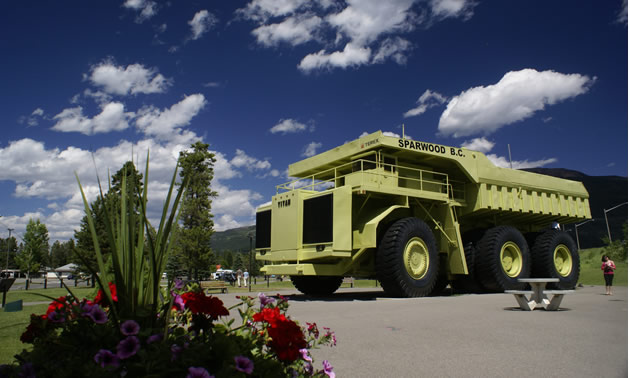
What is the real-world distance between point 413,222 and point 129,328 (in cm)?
1226

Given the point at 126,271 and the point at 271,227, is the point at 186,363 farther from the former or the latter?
the point at 271,227

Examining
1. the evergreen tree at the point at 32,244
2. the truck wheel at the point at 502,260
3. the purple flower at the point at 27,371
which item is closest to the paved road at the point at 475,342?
the purple flower at the point at 27,371

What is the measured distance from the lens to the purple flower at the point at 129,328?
2322 millimetres

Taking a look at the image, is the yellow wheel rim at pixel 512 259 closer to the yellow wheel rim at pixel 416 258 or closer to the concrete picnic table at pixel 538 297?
the yellow wheel rim at pixel 416 258

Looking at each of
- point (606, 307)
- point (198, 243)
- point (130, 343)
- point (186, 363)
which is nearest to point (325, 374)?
point (186, 363)

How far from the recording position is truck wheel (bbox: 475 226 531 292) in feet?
52.3

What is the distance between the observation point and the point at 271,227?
50.1ft

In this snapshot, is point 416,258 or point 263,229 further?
point 263,229

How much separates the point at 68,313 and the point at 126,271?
374 millimetres

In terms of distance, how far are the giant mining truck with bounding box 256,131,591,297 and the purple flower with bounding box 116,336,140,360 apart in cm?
1076

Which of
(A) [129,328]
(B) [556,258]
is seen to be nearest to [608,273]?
(B) [556,258]

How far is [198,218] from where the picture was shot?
111 ft

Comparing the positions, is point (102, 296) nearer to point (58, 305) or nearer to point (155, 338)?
point (58, 305)

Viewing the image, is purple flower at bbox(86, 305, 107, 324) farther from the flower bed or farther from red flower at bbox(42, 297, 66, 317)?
red flower at bbox(42, 297, 66, 317)
